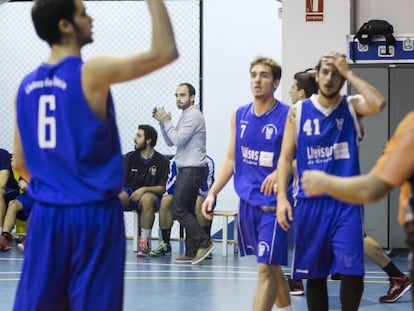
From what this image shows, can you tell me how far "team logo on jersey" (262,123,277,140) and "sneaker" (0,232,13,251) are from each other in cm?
575

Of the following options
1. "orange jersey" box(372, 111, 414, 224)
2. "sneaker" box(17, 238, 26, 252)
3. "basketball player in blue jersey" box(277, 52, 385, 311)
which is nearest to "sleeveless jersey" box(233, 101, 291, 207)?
"basketball player in blue jersey" box(277, 52, 385, 311)

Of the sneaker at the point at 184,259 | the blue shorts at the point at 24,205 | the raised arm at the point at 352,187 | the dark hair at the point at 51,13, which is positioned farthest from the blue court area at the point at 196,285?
the raised arm at the point at 352,187

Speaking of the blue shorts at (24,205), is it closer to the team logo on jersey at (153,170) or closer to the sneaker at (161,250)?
the team logo on jersey at (153,170)

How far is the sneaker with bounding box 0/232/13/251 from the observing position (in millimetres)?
11516

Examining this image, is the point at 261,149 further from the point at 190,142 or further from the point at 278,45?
the point at 278,45

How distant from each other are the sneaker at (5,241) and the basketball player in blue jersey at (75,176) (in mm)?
7760

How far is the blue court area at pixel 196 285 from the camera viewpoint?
816cm

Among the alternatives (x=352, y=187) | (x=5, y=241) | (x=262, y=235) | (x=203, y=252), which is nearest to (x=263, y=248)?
(x=262, y=235)

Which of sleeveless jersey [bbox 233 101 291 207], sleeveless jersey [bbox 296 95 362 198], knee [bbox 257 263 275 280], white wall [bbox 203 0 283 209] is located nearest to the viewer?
sleeveless jersey [bbox 296 95 362 198]

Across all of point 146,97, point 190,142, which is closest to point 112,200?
point 190,142

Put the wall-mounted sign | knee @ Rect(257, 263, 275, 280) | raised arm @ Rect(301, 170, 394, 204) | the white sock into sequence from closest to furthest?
raised arm @ Rect(301, 170, 394, 204) → knee @ Rect(257, 263, 275, 280) → the white sock → the wall-mounted sign

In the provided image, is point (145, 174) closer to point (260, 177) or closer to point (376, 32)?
point (376, 32)

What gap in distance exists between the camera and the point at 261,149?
662cm

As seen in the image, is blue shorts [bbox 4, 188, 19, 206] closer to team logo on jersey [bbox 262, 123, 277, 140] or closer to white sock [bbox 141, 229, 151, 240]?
white sock [bbox 141, 229, 151, 240]
